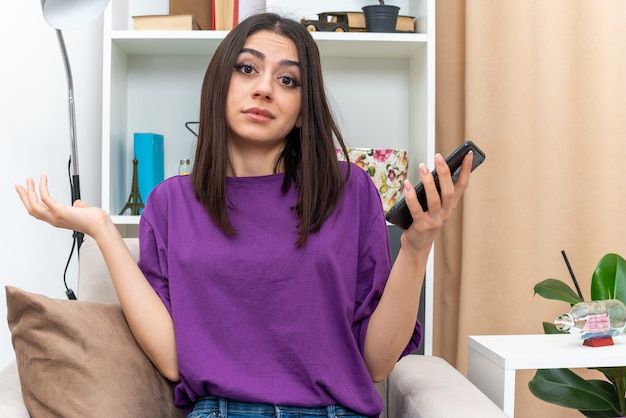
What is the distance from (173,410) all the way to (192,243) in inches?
10.5

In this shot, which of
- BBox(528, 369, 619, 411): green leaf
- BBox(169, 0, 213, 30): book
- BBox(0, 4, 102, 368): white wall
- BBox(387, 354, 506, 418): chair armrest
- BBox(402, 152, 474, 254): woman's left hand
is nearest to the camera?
BBox(402, 152, 474, 254): woman's left hand

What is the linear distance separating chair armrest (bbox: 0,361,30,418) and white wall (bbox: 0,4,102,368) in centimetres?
70

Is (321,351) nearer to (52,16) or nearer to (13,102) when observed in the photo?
(52,16)

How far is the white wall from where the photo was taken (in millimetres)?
1761

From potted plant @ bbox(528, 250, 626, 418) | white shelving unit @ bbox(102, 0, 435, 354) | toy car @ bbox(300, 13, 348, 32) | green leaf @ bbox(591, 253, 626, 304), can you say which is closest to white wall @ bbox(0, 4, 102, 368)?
white shelving unit @ bbox(102, 0, 435, 354)

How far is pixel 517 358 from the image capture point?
1.23 m

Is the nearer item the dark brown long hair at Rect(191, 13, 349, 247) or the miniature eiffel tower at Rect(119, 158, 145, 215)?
the dark brown long hair at Rect(191, 13, 349, 247)

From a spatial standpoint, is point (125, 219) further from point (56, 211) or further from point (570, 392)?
point (570, 392)

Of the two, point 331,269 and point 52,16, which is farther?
point 52,16

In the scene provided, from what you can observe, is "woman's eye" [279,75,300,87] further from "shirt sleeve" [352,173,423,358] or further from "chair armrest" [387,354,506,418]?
"chair armrest" [387,354,506,418]

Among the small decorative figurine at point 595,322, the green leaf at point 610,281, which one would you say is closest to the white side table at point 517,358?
the small decorative figurine at point 595,322

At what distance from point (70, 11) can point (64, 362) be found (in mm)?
833

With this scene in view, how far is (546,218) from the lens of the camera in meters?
2.15

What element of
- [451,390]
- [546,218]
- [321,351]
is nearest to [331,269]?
[321,351]
